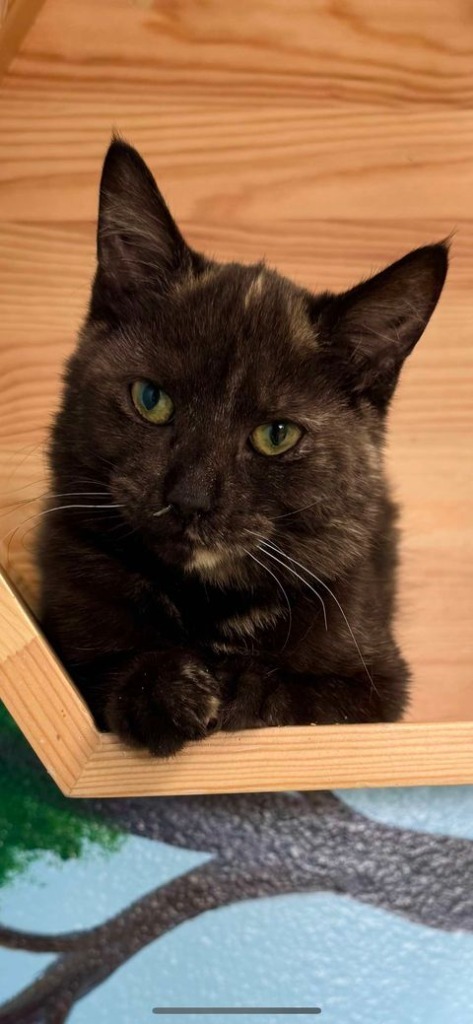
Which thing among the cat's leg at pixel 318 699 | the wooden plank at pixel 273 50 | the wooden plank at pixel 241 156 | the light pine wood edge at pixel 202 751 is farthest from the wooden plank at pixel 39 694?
the wooden plank at pixel 273 50

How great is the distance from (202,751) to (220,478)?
0.29 metres

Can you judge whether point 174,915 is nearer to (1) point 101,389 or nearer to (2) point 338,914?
(2) point 338,914

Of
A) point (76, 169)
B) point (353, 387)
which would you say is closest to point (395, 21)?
point (76, 169)

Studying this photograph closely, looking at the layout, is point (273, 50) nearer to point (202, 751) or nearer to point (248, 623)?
point (248, 623)

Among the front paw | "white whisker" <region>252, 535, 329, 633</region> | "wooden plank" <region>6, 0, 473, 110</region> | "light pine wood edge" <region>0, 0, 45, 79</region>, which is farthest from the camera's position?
"wooden plank" <region>6, 0, 473, 110</region>

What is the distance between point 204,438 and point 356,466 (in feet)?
0.71

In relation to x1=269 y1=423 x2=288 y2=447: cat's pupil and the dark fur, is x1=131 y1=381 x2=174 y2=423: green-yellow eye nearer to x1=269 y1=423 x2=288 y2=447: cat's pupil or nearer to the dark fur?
the dark fur

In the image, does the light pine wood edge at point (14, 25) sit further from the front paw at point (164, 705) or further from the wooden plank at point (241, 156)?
the front paw at point (164, 705)

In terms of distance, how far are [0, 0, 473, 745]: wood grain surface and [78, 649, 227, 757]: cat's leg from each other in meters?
0.52

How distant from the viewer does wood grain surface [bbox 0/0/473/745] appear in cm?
155

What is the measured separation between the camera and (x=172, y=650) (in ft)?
3.58

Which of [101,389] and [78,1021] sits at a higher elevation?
[101,389]

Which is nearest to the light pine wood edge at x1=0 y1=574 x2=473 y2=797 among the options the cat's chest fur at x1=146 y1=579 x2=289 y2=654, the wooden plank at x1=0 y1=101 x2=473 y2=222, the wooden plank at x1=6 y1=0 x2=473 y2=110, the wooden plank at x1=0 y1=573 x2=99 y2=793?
the wooden plank at x1=0 y1=573 x2=99 y2=793

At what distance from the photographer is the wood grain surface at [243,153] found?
60.9 inches
